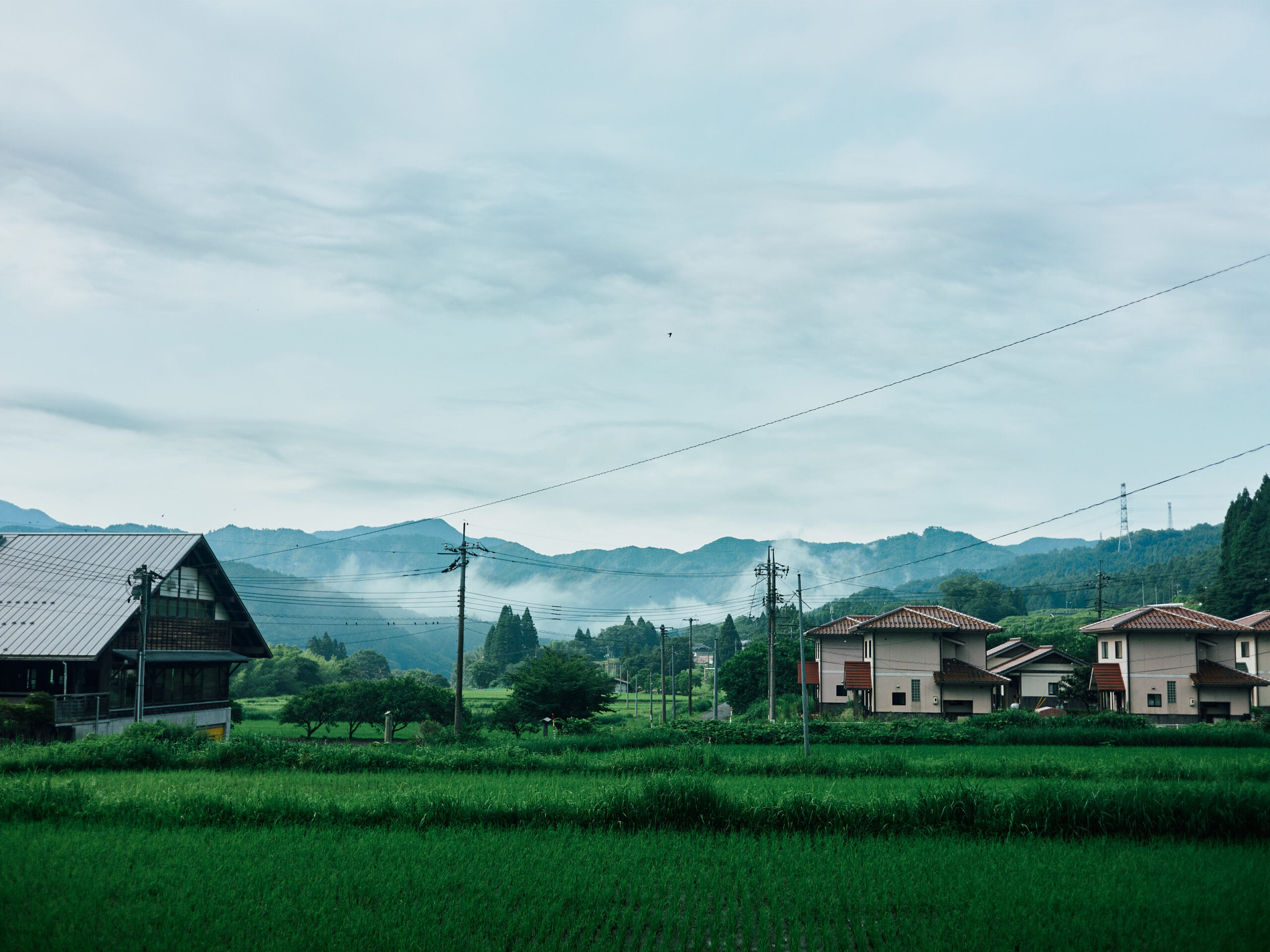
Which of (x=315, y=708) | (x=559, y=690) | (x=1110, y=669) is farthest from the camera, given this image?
(x=1110, y=669)

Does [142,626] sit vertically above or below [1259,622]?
above

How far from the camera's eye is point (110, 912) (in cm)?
1006

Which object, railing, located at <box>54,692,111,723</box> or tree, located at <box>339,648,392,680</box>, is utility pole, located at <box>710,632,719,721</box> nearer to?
railing, located at <box>54,692,111,723</box>

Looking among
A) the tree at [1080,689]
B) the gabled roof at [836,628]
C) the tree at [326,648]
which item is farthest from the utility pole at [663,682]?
the tree at [326,648]

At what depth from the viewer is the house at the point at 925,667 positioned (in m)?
45.1

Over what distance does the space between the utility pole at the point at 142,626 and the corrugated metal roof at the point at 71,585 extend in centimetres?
56

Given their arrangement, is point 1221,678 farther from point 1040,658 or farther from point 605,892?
point 605,892

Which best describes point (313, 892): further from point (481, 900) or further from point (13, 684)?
point (13, 684)

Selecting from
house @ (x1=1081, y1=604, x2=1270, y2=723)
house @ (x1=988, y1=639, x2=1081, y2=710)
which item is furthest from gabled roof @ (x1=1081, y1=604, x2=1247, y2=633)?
house @ (x1=988, y1=639, x2=1081, y2=710)

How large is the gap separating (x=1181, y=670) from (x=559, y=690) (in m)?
33.0

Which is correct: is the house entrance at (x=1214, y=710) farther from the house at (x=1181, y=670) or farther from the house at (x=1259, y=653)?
the house at (x=1259, y=653)

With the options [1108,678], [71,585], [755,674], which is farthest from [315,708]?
[1108,678]

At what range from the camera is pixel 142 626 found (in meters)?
29.3

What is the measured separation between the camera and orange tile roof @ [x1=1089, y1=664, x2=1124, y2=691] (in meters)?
46.6
